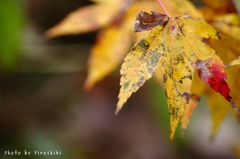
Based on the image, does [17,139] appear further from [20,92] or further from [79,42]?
[79,42]

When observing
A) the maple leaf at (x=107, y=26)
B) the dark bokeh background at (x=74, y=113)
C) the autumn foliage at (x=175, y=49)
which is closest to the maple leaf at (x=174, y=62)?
the autumn foliage at (x=175, y=49)

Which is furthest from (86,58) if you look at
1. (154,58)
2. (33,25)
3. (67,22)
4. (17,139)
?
(154,58)

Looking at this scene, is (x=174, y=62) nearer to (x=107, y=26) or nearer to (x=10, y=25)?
(x=107, y=26)

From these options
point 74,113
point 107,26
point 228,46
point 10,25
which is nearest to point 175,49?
point 228,46

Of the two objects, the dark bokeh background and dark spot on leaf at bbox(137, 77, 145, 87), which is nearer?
dark spot on leaf at bbox(137, 77, 145, 87)

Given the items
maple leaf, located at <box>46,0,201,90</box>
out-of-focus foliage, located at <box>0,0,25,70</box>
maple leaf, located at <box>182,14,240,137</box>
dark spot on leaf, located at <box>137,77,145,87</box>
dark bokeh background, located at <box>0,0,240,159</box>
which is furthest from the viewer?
dark bokeh background, located at <box>0,0,240,159</box>

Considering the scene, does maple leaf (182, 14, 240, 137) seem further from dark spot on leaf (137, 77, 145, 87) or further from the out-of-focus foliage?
the out-of-focus foliage

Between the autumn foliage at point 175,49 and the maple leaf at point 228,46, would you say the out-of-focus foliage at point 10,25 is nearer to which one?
the autumn foliage at point 175,49

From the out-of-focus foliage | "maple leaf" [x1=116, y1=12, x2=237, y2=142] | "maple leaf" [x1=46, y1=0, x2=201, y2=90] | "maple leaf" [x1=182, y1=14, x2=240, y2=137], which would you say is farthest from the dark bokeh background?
"maple leaf" [x1=116, y1=12, x2=237, y2=142]
